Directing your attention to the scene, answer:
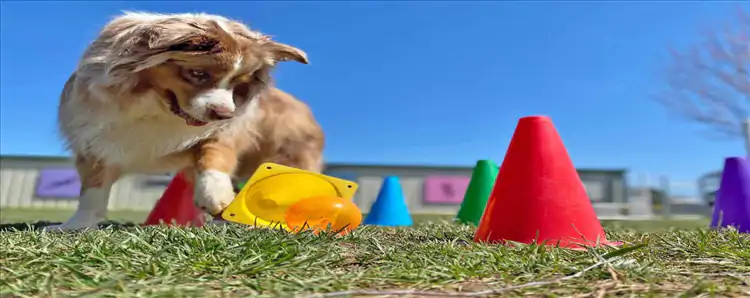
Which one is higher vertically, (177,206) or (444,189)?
(177,206)

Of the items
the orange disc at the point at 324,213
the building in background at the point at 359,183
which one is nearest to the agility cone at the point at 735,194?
the orange disc at the point at 324,213

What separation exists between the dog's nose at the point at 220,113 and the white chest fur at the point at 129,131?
0.45m

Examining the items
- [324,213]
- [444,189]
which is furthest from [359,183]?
[324,213]

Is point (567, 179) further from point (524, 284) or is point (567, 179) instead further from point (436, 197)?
point (436, 197)

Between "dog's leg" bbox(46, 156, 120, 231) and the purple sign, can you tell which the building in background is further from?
"dog's leg" bbox(46, 156, 120, 231)

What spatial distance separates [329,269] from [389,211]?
4.32 m

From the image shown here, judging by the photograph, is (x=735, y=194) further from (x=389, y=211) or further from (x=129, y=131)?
(x=129, y=131)

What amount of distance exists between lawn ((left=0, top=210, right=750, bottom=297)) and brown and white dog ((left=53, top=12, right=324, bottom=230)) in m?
1.49

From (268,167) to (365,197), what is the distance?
18.1 m

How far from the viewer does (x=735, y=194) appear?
3791 millimetres

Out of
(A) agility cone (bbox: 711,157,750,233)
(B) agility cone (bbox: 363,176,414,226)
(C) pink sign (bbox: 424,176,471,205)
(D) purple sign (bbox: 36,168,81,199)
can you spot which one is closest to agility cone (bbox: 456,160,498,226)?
(B) agility cone (bbox: 363,176,414,226)

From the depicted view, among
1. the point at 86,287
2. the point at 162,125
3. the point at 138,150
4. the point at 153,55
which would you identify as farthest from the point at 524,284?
the point at 138,150

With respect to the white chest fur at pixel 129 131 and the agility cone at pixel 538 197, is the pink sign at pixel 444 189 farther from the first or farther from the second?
the agility cone at pixel 538 197

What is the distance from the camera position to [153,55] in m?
3.36
